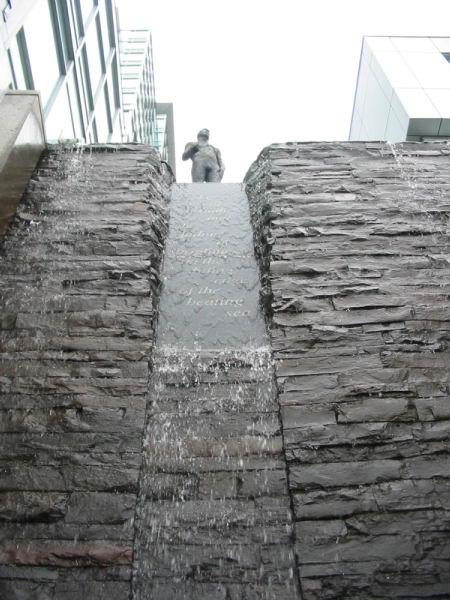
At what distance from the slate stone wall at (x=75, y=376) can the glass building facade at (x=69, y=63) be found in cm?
231

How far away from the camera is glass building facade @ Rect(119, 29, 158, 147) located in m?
19.3

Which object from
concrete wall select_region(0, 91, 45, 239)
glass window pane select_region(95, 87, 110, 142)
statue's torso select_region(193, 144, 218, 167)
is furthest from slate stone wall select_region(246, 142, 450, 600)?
glass window pane select_region(95, 87, 110, 142)

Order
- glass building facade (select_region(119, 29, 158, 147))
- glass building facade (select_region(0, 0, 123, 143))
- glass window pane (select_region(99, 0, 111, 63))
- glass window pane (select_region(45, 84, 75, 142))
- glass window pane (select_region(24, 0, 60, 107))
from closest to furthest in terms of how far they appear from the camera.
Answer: glass building facade (select_region(0, 0, 123, 143)) < glass window pane (select_region(24, 0, 60, 107)) < glass window pane (select_region(45, 84, 75, 142)) < glass window pane (select_region(99, 0, 111, 63)) < glass building facade (select_region(119, 29, 158, 147))

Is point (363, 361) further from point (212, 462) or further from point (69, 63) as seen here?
point (69, 63)

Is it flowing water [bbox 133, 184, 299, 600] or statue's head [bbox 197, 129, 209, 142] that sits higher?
flowing water [bbox 133, 184, 299, 600]

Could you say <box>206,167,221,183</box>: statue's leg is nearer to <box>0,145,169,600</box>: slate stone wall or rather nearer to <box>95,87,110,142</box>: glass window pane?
<box>0,145,169,600</box>: slate stone wall

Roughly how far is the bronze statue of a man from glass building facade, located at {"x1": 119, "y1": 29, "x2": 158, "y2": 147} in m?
7.67

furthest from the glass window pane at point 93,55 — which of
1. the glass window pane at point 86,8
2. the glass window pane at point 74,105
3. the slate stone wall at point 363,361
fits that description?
the slate stone wall at point 363,361

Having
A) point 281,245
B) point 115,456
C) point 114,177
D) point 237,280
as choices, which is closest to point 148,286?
point 237,280

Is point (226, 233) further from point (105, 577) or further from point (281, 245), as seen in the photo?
point (105, 577)

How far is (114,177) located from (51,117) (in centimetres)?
301

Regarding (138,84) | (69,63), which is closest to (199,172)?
(69,63)

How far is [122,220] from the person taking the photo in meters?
4.94

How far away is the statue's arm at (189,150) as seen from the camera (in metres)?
9.09
